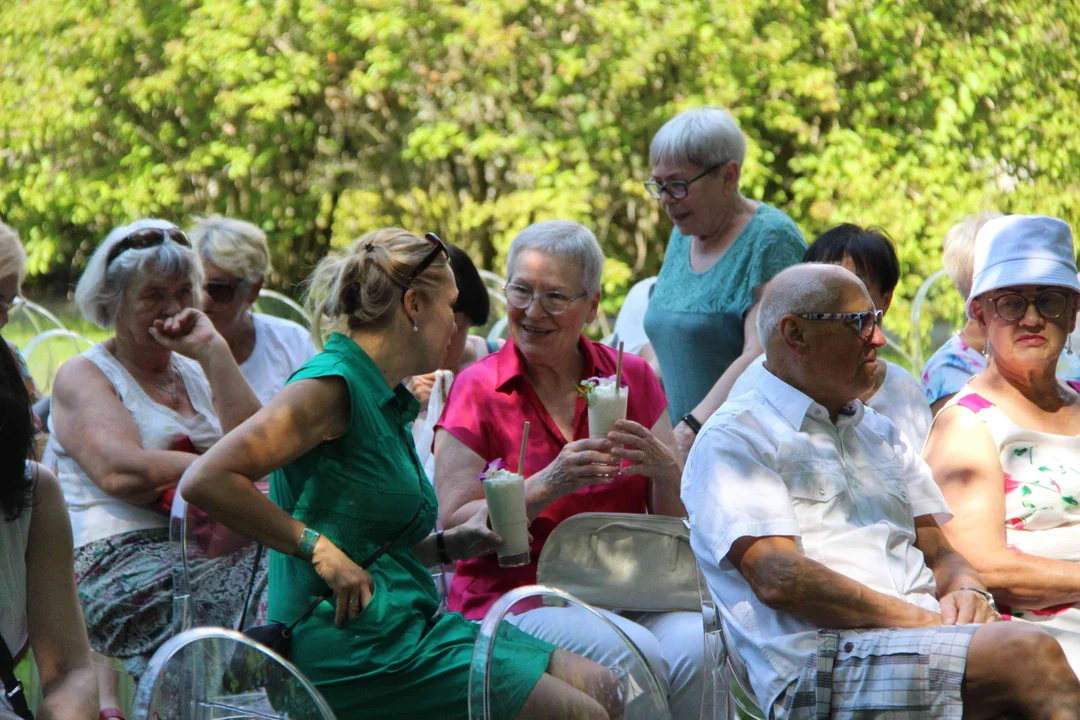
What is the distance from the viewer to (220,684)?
2.10 metres

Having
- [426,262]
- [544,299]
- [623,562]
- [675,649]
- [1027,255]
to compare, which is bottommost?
[675,649]

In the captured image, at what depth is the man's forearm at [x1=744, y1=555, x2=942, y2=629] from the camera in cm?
261

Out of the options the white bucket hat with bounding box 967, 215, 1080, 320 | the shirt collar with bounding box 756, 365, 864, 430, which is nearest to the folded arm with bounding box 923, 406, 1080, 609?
the white bucket hat with bounding box 967, 215, 1080, 320

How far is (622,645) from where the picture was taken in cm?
253

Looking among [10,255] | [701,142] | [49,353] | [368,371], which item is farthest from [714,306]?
[49,353]

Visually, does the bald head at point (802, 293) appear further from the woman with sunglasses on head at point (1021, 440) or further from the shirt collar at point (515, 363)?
the shirt collar at point (515, 363)

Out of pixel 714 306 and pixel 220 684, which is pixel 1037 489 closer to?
pixel 714 306

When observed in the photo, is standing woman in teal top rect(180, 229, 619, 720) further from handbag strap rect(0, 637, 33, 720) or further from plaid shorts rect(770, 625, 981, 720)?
handbag strap rect(0, 637, 33, 720)

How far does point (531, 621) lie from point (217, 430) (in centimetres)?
189

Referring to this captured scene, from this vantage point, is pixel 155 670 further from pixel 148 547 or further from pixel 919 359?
pixel 919 359

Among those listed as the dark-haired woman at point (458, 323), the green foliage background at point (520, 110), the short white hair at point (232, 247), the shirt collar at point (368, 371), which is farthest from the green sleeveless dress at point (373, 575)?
the green foliage background at point (520, 110)

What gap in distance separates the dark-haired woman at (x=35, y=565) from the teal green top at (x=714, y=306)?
2.47m

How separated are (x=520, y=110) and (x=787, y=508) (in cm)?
747

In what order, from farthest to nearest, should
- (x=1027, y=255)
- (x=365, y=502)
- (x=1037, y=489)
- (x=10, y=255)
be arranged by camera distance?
(x=10, y=255) < (x=1027, y=255) < (x=1037, y=489) < (x=365, y=502)
